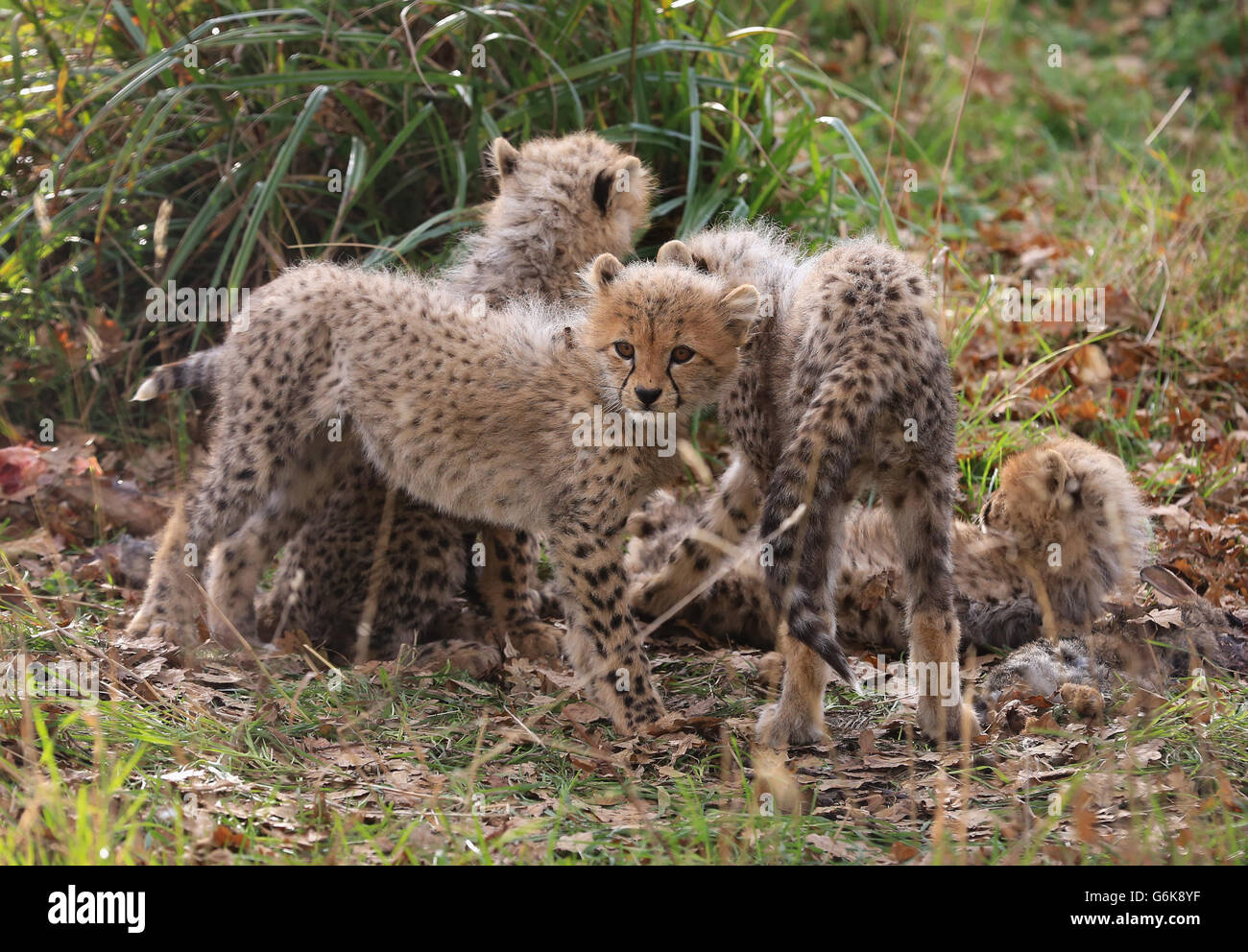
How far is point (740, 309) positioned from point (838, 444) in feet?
1.82

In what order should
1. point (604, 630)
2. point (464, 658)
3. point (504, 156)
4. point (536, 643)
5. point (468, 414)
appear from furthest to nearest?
point (504, 156), point (536, 643), point (464, 658), point (468, 414), point (604, 630)

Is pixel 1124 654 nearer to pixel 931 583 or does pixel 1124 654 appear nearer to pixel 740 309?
pixel 931 583

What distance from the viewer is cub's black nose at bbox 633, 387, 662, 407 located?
146 inches

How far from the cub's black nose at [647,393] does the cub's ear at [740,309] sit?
29 centimetres

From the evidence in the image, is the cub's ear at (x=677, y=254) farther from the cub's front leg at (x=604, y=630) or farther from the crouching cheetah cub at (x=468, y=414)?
the cub's front leg at (x=604, y=630)

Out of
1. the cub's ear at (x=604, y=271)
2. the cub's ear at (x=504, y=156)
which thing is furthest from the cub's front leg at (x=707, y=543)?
the cub's ear at (x=504, y=156)

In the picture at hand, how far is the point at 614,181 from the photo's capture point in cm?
460

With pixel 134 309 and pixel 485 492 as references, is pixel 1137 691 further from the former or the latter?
pixel 134 309

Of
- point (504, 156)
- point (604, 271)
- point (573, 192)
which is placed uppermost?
point (504, 156)

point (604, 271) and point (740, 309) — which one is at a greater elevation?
point (604, 271)

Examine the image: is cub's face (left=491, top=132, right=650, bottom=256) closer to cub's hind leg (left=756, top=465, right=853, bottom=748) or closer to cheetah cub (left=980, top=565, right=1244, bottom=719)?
cub's hind leg (left=756, top=465, right=853, bottom=748)

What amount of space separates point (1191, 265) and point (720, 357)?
3.72m

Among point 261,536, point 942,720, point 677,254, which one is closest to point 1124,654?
point 942,720
